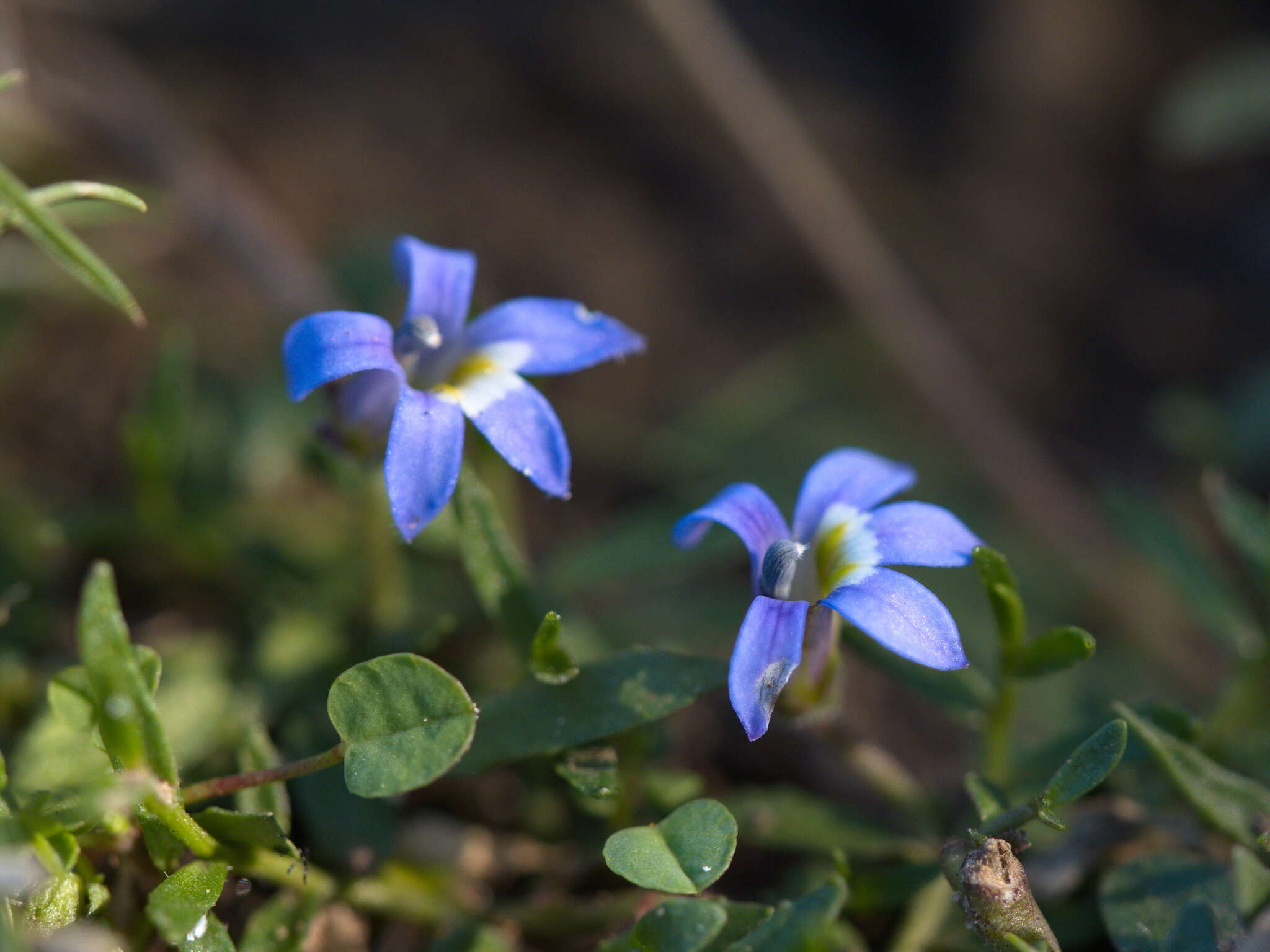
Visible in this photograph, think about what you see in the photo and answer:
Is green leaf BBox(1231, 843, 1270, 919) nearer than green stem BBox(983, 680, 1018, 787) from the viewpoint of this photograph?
Yes

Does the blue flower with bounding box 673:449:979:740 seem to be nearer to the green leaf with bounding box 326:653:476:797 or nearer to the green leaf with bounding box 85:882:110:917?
the green leaf with bounding box 326:653:476:797

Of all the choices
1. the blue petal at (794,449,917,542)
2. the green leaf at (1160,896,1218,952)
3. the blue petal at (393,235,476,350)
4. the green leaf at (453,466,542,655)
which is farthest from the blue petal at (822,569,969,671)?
the blue petal at (393,235,476,350)

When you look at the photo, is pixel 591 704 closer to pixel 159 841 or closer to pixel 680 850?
pixel 680 850

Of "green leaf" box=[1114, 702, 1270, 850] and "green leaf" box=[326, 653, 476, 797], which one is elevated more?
"green leaf" box=[1114, 702, 1270, 850]

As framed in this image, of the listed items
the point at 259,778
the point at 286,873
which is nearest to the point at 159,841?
the point at 259,778

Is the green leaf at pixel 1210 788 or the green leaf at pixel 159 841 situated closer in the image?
the green leaf at pixel 159 841

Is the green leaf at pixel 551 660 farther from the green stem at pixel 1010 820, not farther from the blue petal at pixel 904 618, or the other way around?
the green stem at pixel 1010 820

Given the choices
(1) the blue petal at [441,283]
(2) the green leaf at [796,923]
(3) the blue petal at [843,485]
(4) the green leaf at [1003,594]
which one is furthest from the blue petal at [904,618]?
(1) the blue petal at [441,283]
